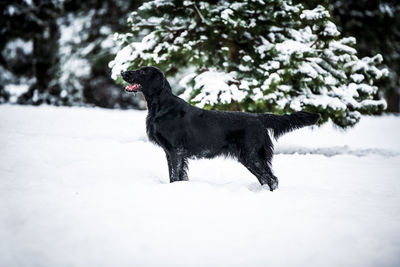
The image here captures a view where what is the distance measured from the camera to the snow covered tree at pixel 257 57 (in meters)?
6.51

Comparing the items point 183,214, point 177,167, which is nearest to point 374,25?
point 177,167

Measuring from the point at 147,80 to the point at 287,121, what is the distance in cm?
188

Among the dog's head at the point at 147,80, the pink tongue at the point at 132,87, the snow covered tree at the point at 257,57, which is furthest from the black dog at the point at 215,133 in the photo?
the snow covered tree at the point at 257,57

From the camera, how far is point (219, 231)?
9.45ft

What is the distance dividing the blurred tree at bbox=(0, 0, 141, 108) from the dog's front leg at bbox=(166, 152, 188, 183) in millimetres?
11748

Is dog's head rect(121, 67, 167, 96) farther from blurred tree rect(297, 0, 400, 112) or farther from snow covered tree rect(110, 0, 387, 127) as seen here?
blurred tree rect(297, 0, 400, 112)

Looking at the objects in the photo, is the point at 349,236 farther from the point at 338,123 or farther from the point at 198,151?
the point at 338,123

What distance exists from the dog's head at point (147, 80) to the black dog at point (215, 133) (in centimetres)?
16

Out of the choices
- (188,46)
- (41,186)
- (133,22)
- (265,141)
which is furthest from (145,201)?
(133,22)

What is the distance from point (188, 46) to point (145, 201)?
4012mm

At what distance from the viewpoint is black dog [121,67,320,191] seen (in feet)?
13.5

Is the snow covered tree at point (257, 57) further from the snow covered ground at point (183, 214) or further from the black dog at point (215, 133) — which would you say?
the black dog at point (215, 133)

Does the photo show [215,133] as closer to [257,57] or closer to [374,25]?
[257,57]

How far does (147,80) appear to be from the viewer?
4.39 m
